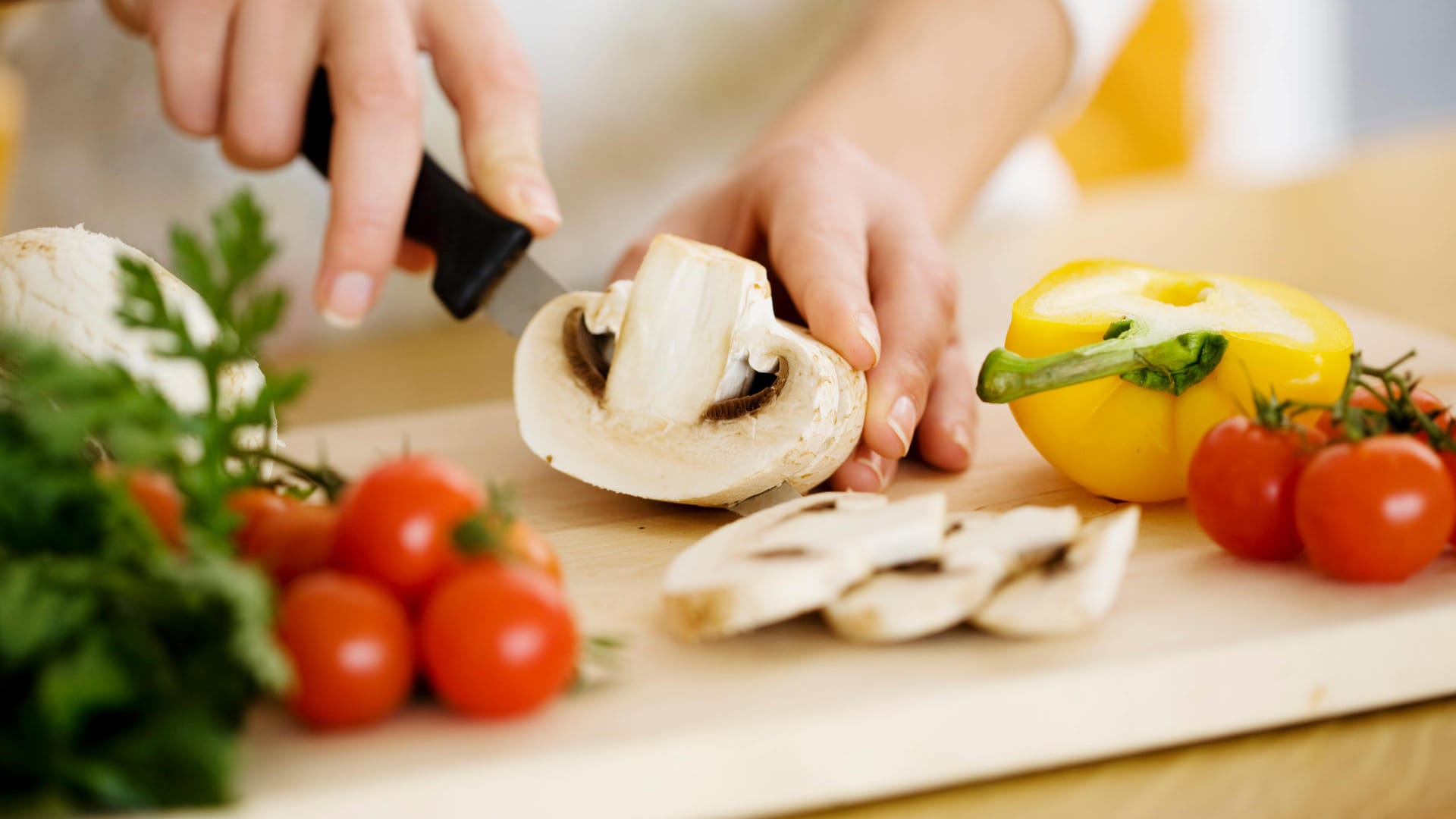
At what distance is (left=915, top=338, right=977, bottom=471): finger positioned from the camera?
161cm

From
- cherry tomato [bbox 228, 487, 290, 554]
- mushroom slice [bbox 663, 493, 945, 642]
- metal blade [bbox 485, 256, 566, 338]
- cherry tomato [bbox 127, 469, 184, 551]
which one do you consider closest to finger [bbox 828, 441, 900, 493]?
mushroom slice [bbox 663, 493, 945, 642]

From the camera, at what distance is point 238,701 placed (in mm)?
900

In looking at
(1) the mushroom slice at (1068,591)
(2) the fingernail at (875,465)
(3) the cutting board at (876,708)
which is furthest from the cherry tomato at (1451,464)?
(2) the fingernail at (875,465)

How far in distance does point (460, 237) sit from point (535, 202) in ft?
0.32

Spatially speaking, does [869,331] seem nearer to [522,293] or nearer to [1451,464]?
[522,293]

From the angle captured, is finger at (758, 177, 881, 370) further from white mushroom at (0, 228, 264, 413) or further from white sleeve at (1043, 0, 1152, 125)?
white sleeve at (1043, 0, 1152, 125)

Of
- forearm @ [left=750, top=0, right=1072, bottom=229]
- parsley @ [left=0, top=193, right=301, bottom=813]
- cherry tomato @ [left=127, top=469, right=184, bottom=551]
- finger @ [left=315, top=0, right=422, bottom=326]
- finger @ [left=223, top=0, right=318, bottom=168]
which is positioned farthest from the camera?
forearm @ [left=750, top=0, right=1072, bottom=229]

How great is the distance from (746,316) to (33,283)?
75 centimetres

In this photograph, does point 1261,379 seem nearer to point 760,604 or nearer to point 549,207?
point 760,604

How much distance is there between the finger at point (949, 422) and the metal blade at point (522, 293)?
0.48 meters

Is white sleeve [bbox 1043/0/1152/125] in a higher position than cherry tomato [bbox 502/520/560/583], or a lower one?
higher

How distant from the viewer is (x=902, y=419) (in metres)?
1.49

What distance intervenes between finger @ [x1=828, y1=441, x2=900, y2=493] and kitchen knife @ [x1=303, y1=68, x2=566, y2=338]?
1.30ft

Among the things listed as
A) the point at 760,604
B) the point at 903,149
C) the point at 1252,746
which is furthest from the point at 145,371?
the point at 903,149
